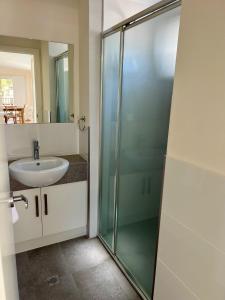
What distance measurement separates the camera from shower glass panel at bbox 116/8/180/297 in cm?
154

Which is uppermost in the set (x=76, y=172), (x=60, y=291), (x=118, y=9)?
(x=118, y=9)

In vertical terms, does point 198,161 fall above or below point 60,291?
above

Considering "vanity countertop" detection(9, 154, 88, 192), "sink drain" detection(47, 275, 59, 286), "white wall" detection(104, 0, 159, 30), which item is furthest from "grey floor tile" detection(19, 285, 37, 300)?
"white wall" detection(104, 0, 159, 30)

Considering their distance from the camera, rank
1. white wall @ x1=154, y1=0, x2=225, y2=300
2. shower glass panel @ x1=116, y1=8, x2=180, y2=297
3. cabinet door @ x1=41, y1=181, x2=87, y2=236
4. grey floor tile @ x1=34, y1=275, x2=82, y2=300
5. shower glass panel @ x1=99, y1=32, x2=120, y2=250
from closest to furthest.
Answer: white wall @ x1=154, y1=0, x2=225, y2=300
shower glass panel @ x1=116, y1=8, x2=180, y2=297
grey floor tile @ x1=34, y1=275, x2=82, y2=300
shower glass panel @ x1=99, y1=32, x2=120, y2=250
cabinet door @ x1=41, y1=181, x2=87, y2=236

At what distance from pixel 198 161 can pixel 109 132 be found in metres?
1.13

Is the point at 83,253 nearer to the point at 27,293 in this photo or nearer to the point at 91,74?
the point at 27,293

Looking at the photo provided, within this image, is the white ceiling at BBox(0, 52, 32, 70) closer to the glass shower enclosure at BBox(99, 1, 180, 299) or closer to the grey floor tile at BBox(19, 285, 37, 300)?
the glass shower enclosure at BBox(99, 1, 180, 299)

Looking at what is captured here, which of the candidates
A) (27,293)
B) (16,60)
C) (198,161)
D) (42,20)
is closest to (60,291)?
(27,293)

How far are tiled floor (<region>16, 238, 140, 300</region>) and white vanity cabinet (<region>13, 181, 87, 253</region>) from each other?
10 centimetres

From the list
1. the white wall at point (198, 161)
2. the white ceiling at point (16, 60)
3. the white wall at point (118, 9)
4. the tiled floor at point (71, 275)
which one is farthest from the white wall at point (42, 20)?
the tiled floor at point (71, 275)

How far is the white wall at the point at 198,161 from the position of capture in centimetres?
89

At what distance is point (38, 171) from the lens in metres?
1.75

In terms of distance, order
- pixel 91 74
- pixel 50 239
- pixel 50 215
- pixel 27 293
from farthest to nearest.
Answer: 1. pixel 50 239
2. pixel 50 215
3. pixel 91 74
4. pixel 27 293

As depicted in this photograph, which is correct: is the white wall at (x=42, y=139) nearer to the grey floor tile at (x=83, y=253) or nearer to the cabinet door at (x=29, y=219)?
the cabinet door at (x=29, y=219)
